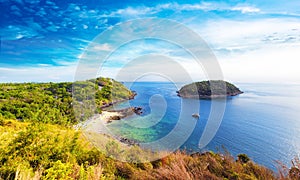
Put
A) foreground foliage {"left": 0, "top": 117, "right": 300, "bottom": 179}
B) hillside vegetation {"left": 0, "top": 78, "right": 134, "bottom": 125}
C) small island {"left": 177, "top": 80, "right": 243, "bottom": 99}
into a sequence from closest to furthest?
foreground foliage {"left": 0, "top": 117, "right": 300, "bottom": 179} → hillside vegetation {"left": 0, "top": 78, "right": 134, "bottom": 125} → small island {"left": 177, "top": 80, "right": 243, "bottom": 99}

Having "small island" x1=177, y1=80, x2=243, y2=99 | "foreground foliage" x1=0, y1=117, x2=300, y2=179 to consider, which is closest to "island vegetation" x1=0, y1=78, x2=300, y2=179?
"foreground foliage" x1=0, y1=117, x2=300, y2=179

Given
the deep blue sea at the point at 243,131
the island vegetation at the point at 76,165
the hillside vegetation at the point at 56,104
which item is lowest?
the deep blue sea at the point at 243,131

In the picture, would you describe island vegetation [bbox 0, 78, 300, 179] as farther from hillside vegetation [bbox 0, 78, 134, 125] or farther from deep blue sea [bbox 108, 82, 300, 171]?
hillside vegetation [bbox 0, 78, 134, 125]

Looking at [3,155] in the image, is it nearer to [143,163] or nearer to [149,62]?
[143,163]

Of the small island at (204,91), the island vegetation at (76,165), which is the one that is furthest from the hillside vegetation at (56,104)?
the small island at (204,91)

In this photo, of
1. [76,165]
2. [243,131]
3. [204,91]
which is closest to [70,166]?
[76,165]

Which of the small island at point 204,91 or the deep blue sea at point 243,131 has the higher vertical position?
the small island at point 204,91

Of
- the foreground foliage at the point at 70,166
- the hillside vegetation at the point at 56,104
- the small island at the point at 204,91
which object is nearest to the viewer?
the foreground foliage at the point at 70,166

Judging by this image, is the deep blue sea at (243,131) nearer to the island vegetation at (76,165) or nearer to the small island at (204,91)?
the small island at (204,91)

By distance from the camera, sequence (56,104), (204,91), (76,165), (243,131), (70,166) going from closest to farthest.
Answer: (70,166) < (76,165) < (243,131) < (56,104) < (204,91)

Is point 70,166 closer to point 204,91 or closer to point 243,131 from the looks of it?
point 243,131

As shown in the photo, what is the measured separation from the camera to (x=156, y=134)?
77.0ft

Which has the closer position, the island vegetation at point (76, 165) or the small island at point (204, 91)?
the island vegetation at point (76, 165)

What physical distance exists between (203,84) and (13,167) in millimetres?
56503
